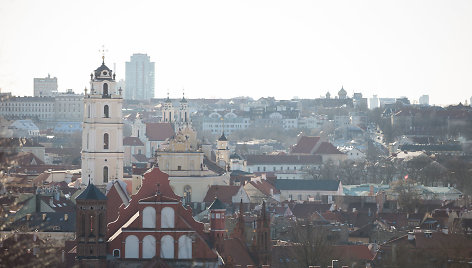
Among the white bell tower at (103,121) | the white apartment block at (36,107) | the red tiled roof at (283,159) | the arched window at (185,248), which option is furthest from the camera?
the white apartment block at (36,107)

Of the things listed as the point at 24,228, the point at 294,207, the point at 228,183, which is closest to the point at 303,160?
the point at 228,183

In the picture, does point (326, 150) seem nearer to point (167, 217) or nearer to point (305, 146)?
point (305, 146)

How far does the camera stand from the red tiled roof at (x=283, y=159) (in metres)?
120

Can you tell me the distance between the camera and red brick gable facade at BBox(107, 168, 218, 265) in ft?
148

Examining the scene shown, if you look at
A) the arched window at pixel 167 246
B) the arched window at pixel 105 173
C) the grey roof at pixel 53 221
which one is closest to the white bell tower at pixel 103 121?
the arched window at pixel 105 173

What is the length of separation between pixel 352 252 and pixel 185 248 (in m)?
7.44

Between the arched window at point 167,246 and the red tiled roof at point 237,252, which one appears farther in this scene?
the red tiled roof at point 237,252

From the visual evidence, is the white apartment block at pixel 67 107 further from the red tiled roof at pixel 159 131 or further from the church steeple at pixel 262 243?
Answer: the church steeple at pixel 262 243

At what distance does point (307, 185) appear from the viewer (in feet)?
309

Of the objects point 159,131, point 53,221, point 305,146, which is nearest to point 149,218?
point 53,221

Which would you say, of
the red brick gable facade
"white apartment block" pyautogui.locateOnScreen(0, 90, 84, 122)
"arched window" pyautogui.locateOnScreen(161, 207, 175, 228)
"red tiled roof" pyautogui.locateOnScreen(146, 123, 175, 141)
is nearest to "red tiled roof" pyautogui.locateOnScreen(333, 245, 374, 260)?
the red brick gable facade

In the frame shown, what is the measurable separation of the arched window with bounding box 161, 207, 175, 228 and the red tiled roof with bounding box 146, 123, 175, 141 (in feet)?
272

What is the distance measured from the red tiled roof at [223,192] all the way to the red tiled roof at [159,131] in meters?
53.9

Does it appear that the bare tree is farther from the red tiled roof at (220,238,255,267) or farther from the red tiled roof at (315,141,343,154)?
the red tiled roof at (315,141,343,154)
